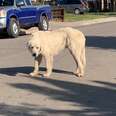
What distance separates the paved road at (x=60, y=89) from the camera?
8.76 m

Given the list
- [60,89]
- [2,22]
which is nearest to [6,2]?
[2,22]

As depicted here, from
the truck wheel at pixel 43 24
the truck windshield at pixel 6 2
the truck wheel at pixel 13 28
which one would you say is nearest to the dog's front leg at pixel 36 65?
the truck wheel at pixel 13 28

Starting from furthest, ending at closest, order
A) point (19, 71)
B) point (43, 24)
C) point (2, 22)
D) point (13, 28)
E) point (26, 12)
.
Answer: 1. point (43, 24)
2. point (26, 12)
3. point (13, 28)
4. point (2, 22)
5. point (19, 71)

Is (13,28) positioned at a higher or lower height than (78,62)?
lower

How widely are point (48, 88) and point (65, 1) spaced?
44.8 metres

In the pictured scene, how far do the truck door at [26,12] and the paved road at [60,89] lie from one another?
30.5 ft

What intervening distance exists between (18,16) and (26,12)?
0.68 meters

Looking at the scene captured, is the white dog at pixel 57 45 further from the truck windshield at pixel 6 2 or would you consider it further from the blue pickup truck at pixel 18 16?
the truck windshield at pixel 6 2

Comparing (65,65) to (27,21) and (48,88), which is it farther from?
(27,21)

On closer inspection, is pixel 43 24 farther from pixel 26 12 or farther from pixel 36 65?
pixel 36 65

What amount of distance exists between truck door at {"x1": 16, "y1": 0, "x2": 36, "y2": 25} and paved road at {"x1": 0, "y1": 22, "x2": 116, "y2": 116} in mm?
9287

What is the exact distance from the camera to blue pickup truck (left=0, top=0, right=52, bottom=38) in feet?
79.3

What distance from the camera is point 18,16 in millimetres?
25203

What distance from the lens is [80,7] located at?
172 feet
